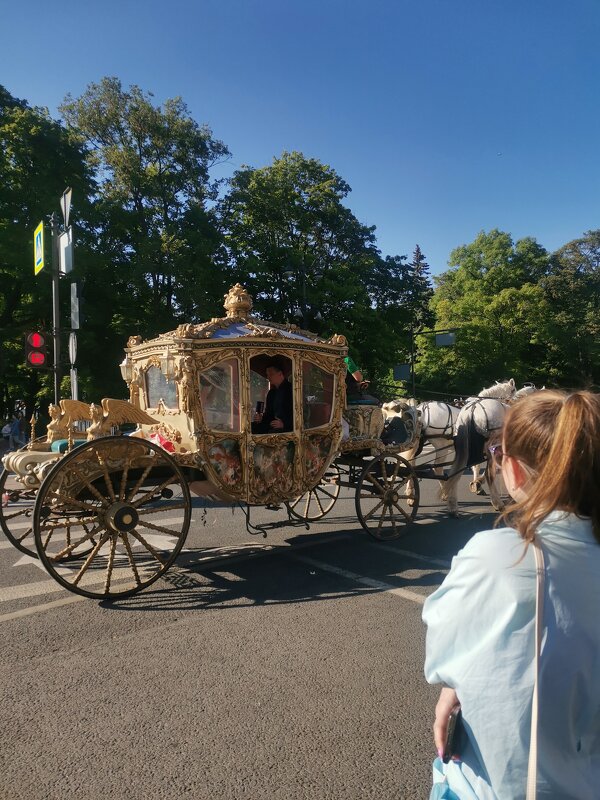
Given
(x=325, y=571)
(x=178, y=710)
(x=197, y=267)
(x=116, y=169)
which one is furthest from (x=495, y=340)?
(x=178, y=710)

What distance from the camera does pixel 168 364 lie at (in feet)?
17.8

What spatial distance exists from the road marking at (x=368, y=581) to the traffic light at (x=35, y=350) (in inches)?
207

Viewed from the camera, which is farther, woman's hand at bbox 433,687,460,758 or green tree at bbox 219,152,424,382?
green tree at bbox 219,152,424,382

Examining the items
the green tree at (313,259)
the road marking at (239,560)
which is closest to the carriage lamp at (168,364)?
the road marking at (239,560)

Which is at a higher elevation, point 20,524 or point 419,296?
point 419,296

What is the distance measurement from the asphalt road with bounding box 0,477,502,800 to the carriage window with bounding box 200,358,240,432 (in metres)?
1.50

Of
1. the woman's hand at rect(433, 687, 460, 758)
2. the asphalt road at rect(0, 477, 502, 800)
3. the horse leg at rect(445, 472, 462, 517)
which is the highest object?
the woman's hand at rect(433, 687, 460, 758)

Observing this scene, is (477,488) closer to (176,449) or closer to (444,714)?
(176,449)

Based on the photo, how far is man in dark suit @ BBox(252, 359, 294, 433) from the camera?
5.74 meters

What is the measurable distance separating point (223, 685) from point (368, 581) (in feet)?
7.17

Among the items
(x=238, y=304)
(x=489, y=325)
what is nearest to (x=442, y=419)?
(x=238, y=304)

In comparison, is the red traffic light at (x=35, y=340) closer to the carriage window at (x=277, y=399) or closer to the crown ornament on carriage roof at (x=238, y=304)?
the crown ornament on carriage roof at (x=238, y=304)

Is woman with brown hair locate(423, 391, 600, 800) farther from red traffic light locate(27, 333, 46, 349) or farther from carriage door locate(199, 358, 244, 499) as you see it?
Answer: red traffic light locate(27, 333, 46, 349)

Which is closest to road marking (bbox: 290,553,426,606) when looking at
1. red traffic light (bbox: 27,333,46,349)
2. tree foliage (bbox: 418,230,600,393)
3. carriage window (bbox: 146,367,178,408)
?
carriage window (bbox: 146,367,178,408)
